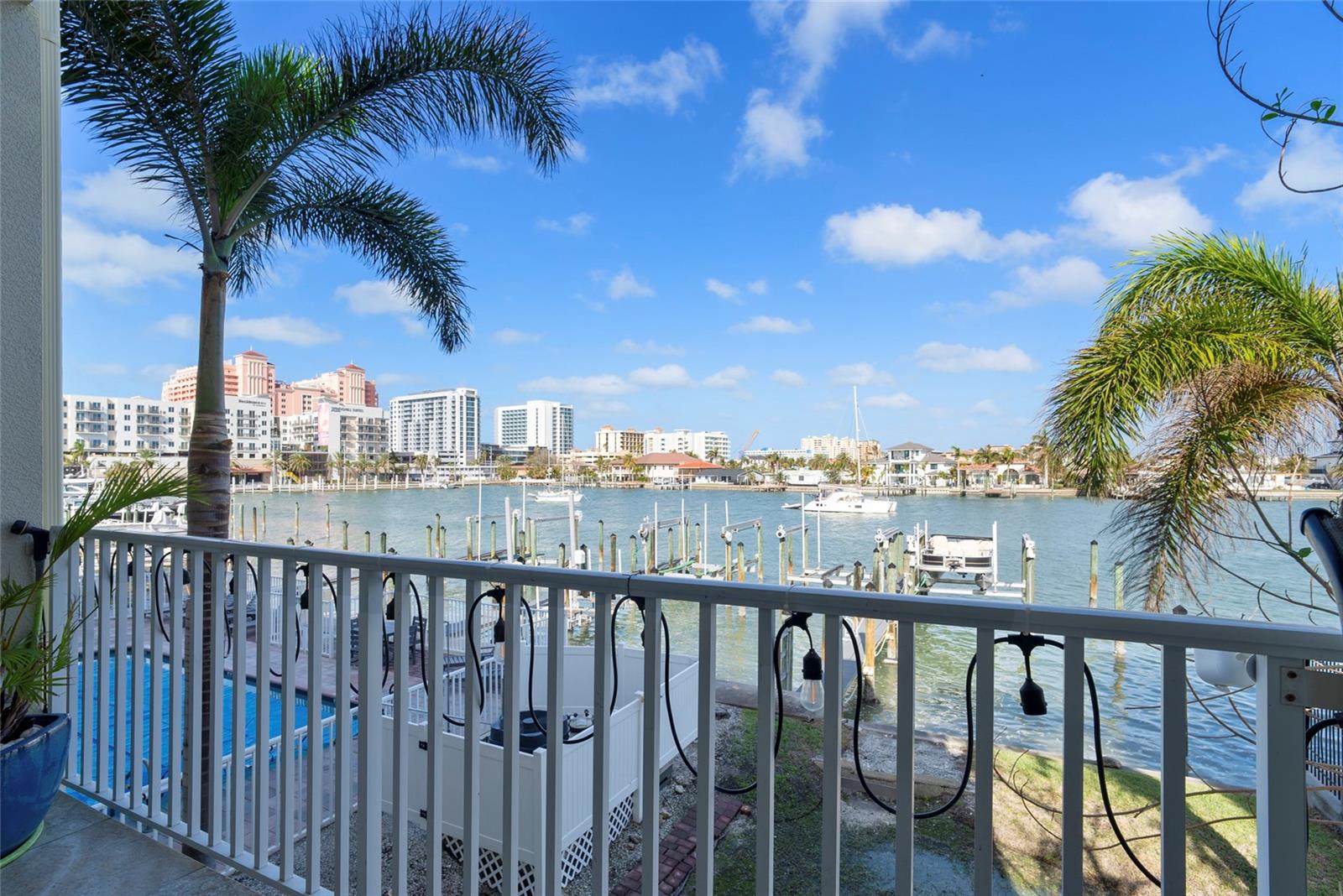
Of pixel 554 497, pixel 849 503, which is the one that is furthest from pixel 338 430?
pixel 849 503

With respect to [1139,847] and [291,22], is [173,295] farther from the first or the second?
[1139,847]

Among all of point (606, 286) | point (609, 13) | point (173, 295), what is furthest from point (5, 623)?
point (606, 286)

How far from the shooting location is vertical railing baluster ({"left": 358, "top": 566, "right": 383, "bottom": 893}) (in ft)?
4.53

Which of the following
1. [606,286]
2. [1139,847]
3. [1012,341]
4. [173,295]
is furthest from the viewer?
[606,286]

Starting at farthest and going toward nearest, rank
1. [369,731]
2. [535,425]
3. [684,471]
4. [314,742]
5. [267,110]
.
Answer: [684,471] → [535,425] → [267,110] → [314,742] → [369,731]

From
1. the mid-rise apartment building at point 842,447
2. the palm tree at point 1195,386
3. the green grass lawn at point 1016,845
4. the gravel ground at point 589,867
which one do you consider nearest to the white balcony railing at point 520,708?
the gravel ground at point 589,867

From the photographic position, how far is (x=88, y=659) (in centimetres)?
215

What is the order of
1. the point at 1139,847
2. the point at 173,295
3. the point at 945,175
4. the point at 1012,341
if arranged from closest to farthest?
the point at 1139,847, the point at 173,295, the point at 945,175, the point at 1012,341

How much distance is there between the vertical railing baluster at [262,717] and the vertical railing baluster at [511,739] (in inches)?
27.2

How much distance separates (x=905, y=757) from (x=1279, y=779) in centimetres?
41

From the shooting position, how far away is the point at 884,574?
38.3 feet

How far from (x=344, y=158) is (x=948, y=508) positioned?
27313 millimetres

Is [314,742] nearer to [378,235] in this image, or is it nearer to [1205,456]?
[378,235]

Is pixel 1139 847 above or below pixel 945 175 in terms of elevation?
below
